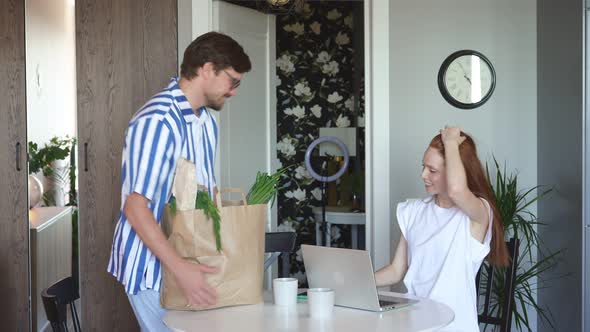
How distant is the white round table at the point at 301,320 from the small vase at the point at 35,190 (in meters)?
2.33

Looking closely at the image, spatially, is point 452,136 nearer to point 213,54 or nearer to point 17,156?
point 213,54

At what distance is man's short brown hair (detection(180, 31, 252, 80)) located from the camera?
7.22 feet

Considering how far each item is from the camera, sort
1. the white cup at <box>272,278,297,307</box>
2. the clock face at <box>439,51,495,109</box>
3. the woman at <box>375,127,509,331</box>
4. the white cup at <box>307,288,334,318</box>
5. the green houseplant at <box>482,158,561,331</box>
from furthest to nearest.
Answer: the clock face at <box>439,51,495,109</box>, the green houseplant at <box>482,158,561,331</box>, the woman at <box>375,127,509,331</box>, the white cup at <box>272,278,297,307</box>, the white cup at <box>307,288,334,318</box>

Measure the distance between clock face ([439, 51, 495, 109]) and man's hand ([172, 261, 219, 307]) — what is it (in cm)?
242

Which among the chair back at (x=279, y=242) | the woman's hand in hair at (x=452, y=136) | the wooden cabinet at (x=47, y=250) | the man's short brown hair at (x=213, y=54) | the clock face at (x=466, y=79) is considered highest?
the clock face at (x=466, y=79)

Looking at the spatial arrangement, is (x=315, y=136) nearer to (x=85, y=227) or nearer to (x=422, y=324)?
(x=85, y=227)

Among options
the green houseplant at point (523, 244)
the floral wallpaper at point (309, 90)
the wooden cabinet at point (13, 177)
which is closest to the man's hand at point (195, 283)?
the green houseplant at point (523, 244)

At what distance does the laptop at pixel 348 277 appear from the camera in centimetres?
207

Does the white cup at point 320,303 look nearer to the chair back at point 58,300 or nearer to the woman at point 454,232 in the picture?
the woman at point 454,232

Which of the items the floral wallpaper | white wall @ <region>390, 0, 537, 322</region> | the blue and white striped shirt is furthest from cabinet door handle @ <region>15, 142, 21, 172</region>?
the floral wallpaper

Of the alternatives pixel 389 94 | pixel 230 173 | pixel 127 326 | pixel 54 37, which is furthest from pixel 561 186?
pixel 54 37

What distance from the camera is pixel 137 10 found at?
4176 mm

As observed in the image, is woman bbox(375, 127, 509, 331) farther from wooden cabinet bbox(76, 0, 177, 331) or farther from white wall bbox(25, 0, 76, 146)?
white wall bbox(25, 0, 76, 146)

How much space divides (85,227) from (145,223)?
7.40ft
